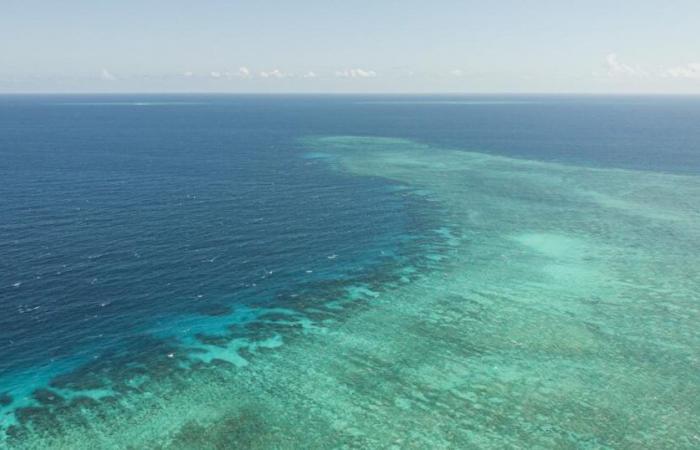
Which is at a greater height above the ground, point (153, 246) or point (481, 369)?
point (153, 246)

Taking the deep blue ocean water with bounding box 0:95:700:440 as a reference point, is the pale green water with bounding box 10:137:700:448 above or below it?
below

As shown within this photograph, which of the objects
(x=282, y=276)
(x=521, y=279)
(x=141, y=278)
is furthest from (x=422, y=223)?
(x=141, y=278)

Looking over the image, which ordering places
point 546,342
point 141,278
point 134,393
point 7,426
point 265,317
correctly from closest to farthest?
point 7,426
point 134,393
point 546,342
point 265,317
point 141,278

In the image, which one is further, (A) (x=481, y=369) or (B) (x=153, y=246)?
(B) (x=153, y=246)

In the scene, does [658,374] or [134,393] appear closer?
[134,393]

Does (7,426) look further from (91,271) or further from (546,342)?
(546,342)

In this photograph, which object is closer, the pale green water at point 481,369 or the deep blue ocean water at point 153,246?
the pale green water at point 481,369

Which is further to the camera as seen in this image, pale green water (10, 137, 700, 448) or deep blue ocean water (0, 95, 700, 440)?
deep blue ocean water (0, 95, 700, 440)

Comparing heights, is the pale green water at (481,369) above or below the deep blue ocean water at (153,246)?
below
